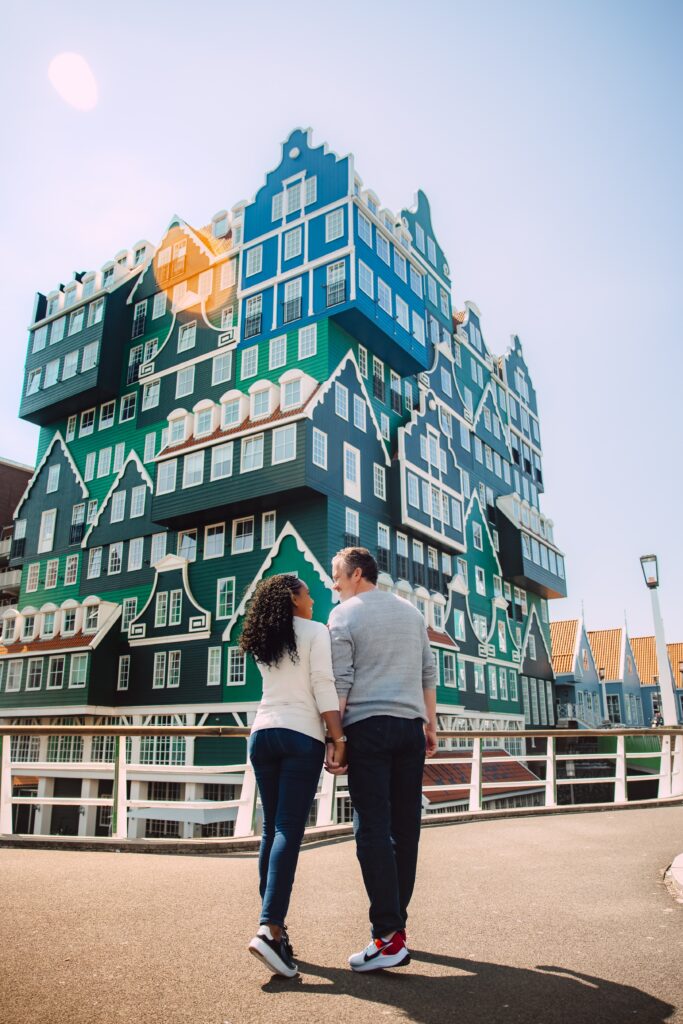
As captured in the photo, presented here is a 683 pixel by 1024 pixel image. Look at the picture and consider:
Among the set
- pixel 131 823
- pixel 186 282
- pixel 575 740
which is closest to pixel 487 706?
pixel 575 740

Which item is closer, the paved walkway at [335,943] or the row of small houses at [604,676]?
the paved walkway at [335,943]

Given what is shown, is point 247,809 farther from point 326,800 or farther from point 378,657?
point 378,657

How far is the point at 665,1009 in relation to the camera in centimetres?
335

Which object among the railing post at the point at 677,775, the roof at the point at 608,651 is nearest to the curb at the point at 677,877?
the railing post at the point at 677,775

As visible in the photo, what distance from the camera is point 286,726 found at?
4.32 meters

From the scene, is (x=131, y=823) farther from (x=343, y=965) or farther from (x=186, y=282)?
(x=343, y=965)

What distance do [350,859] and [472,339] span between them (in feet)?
149

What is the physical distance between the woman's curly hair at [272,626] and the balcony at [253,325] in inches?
1288

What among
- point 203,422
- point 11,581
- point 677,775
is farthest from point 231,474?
point 11,581

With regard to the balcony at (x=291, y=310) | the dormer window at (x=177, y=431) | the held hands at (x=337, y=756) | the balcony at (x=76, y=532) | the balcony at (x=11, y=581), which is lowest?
the held hands at (x=337, y=756)

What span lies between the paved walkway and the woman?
1.73 ft

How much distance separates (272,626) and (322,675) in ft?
1.41

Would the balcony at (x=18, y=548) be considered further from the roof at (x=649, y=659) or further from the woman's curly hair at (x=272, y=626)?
the roof at (x=649, y=659)

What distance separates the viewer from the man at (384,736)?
4062 millimetres
